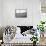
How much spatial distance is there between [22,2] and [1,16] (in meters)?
1.09

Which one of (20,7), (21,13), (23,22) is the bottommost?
(23,22)

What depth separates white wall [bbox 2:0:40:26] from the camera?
5312 millimetres

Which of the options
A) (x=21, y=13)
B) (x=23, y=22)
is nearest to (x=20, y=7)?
(x=21, y=13)

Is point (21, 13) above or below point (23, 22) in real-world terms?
above

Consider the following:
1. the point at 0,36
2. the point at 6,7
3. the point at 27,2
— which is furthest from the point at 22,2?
the point at 0,36

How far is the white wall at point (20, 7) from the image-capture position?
17.4 feet

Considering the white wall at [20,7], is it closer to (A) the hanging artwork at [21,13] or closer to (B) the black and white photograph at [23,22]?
(B) the black and white photograph at [23,22]

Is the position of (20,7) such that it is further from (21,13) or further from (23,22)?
(23,22)

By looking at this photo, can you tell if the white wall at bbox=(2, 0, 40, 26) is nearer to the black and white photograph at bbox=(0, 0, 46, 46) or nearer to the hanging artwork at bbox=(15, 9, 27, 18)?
the black and white photograph at bbox=(0, 0, 46, 46)

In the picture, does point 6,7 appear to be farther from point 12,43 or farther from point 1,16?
point 12,43

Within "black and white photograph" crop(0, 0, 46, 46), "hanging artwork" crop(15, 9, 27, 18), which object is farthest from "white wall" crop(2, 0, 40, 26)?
"hanging artwork" crop(15, 9, 27, 18)

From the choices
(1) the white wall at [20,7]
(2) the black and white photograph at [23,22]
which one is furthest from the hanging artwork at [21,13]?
(1) the white wall at [20,7]

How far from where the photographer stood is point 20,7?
5363 mm

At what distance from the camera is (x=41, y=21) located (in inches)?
205
